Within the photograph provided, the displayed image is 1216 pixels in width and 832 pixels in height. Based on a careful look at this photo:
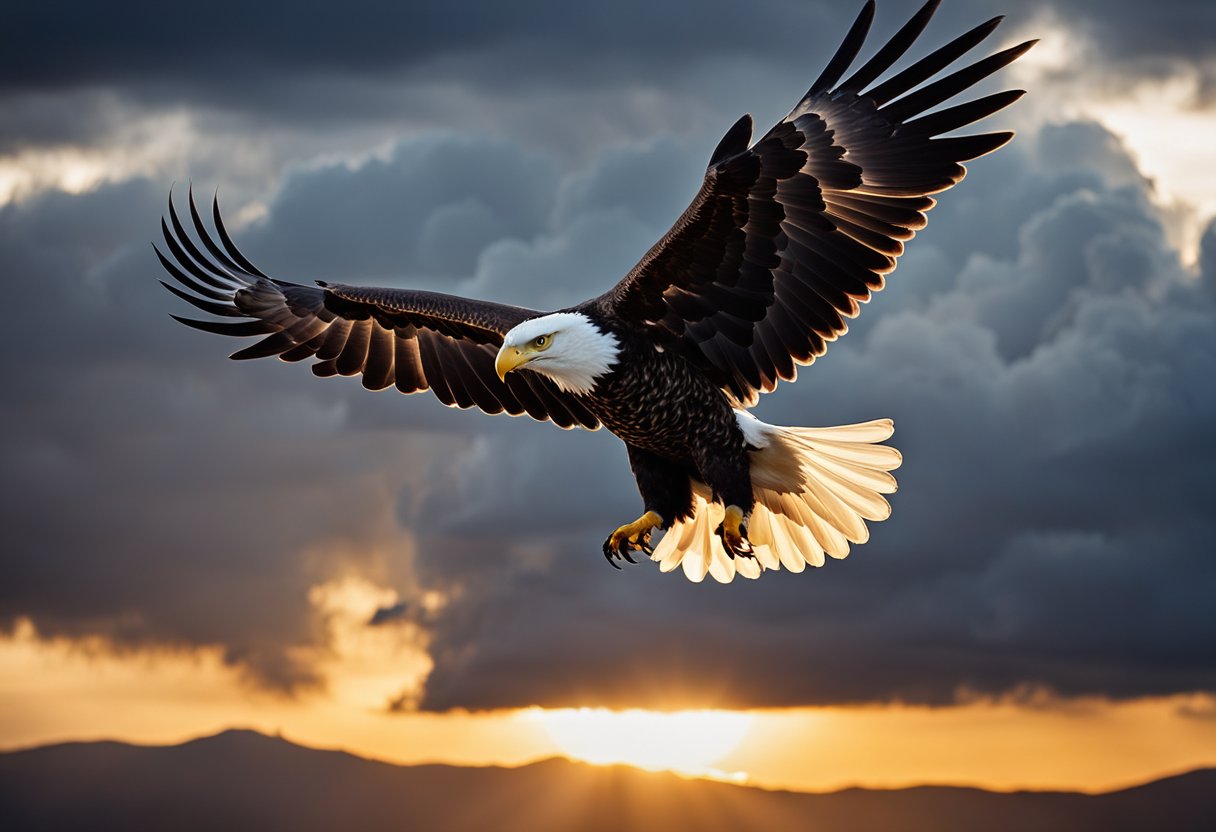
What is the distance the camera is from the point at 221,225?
11.1m

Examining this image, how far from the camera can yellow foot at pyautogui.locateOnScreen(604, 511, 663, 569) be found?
892cm

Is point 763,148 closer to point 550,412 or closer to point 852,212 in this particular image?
point 852,212

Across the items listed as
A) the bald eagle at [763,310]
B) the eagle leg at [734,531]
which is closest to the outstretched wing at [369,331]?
the bald eagle at [763,310]

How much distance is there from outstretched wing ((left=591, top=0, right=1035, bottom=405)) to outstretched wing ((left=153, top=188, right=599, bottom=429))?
1554mm

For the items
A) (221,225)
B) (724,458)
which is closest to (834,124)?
(724,458)

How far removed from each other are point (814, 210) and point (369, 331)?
370 centimetres

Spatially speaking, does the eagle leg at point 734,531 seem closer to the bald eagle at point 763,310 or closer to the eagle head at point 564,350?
the bald eagle at point 763,310

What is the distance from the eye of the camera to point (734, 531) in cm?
846

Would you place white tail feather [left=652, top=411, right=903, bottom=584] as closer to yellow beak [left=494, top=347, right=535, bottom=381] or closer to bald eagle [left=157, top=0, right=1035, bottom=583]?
bald eagle [left=157, top=0, right=1035, bottom=583]

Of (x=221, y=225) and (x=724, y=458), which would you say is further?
(x=221, y=225)

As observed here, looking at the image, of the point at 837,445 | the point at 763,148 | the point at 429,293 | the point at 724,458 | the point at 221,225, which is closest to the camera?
the point at 763,148

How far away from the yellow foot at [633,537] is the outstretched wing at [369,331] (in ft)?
3.24

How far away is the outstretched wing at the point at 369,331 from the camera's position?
991 cm

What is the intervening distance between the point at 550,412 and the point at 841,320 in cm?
223
